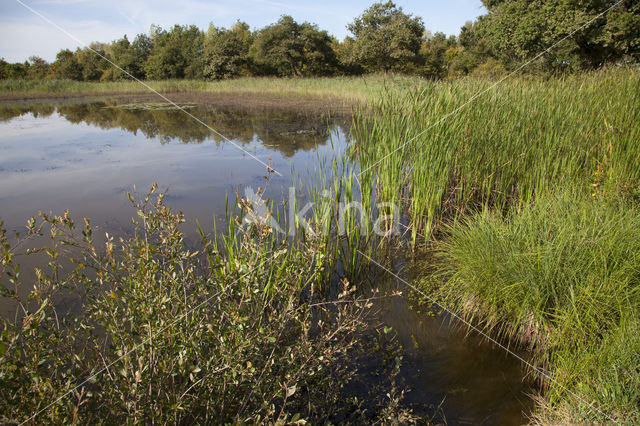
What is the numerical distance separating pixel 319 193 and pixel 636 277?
2124 millimetres

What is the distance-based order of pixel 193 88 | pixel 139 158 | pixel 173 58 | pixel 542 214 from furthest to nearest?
pixel 173 58 → pixel 193 88 → pixel 139 158 → pixel 542 214

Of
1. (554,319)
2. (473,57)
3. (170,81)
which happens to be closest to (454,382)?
(554,319)

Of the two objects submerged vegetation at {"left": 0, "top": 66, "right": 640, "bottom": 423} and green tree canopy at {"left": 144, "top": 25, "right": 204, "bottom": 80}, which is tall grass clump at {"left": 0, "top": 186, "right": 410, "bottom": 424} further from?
green tree canopy at {"left": 144, "top": 25, "right": 204, "bottom": 80}

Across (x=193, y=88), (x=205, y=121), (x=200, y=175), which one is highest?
(x=193, y=88)

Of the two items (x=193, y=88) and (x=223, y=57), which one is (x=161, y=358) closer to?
(x=193, y=88)

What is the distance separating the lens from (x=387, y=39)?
29.4 metres

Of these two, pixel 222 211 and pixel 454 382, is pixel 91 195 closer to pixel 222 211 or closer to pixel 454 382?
pixel 222 211

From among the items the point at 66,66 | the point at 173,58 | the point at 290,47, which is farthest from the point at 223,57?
the point at 66,66

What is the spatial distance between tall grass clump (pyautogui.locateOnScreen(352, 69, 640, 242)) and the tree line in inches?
367

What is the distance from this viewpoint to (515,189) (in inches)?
156

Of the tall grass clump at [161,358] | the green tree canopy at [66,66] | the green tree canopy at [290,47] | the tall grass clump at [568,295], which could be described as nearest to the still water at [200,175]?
the tall grass clump at [568,295]

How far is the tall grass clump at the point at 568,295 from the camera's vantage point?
1.65 metres

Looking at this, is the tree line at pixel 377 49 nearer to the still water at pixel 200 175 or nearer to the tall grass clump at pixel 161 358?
the still water at pixel 200 175

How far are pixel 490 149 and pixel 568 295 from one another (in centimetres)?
201
